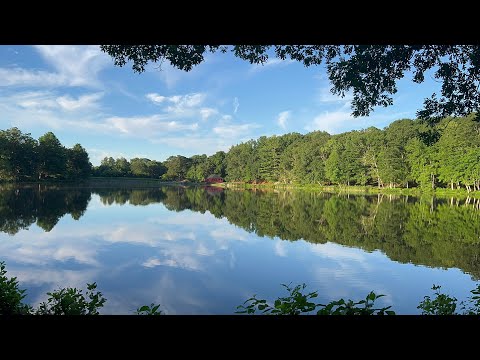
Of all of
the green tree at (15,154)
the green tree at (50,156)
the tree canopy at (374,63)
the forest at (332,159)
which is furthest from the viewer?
the green tree at (50,156)

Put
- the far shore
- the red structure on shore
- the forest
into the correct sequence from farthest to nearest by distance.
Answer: the red structure on shore → the far shore → the forest

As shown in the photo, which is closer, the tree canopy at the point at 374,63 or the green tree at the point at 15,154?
the tree canopy at the point at 374,63

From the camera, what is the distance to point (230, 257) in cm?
973

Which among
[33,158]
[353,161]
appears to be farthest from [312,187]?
[33,158]

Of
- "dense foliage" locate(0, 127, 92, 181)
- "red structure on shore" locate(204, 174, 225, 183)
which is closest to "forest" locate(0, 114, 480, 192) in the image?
"dense foliage" locate(0, 127, 92, 181)

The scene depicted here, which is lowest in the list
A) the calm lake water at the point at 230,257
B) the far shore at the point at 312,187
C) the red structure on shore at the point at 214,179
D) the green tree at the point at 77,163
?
the calm lake water at the point at 230,257

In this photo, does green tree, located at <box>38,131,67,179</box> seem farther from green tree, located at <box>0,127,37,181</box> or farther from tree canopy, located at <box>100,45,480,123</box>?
tree canopy, located at <box>100,45,480,123</box>

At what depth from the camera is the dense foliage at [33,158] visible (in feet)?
106

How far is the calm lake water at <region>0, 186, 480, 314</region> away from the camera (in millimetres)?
6840

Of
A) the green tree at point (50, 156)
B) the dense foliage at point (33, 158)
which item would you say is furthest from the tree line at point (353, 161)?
the green tree at point (50, 156)

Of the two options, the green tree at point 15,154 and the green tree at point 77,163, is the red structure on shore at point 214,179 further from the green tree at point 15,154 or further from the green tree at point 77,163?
the green tree at point 15,154

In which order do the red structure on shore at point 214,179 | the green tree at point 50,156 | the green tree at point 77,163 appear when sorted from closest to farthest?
the green tree at point 50,156
the green tree at point 77,163
the red structure on shore at point 214,179
